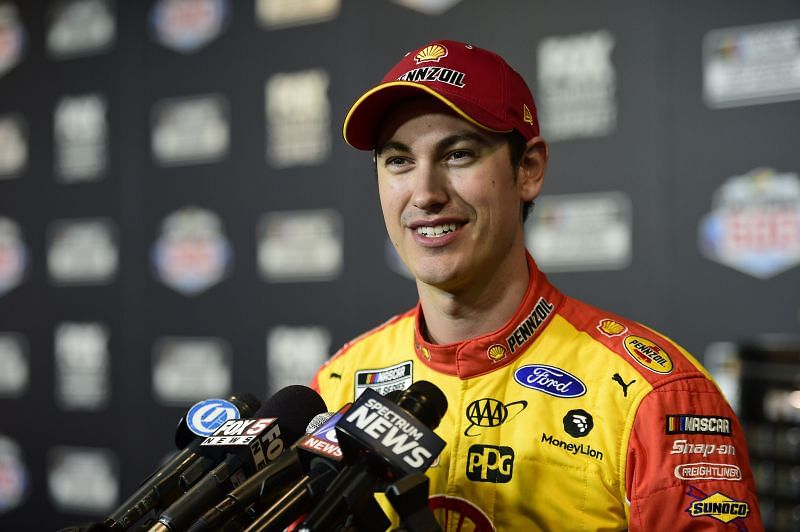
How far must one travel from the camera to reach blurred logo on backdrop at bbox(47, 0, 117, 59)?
10.4 ft

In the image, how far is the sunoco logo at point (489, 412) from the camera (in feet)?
3.22

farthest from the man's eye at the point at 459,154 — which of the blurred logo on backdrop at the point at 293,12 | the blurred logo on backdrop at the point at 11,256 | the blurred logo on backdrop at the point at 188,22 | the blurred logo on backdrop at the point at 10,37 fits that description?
the blurred logo on backdrop at the point at 10,37

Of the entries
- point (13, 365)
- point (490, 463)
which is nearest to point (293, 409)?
point (490, 463)

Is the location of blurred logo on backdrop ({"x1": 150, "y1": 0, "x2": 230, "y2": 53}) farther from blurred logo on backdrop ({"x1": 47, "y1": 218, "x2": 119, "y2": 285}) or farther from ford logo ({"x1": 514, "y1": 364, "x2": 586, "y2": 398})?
ford logo ({"x1": 514, "y1": 364, "x2": 586, "y2": 398})

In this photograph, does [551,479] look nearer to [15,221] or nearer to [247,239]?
[247,239]

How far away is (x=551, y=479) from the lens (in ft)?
3.07

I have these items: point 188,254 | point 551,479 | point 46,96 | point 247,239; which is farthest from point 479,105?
→ point 46,96

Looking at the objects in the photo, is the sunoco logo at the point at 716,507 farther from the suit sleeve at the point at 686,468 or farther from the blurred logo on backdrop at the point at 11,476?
the blurred logo on backdrop at the point at 11,476

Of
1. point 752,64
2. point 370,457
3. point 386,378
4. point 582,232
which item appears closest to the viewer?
point 370,457

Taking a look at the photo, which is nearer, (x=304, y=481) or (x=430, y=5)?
(x=304, y=481)

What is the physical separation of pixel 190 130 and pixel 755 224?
1995 millimetres

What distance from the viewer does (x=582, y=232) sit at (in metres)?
2.21

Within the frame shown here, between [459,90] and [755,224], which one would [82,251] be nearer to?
[755,224]

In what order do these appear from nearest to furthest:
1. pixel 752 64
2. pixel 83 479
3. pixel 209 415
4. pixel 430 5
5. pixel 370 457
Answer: pixel 370 457 < pixel 209 415 < pixel 752 64 < pixel 430 5 < pixel 83 479
